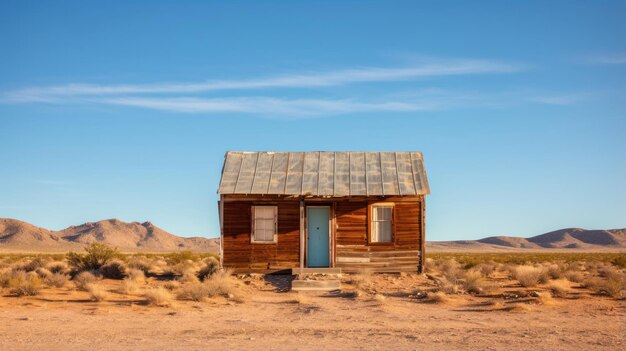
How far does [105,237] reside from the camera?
102438mm

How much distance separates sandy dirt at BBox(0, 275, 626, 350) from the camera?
10172 mm

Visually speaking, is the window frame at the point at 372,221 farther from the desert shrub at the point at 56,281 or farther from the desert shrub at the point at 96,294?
the desert shrub at the point at 56,281

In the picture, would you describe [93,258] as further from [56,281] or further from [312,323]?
[312,323]

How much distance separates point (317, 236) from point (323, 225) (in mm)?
403

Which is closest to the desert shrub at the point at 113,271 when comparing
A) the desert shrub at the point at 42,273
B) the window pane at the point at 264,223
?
the desert shrub at the point at 42,273

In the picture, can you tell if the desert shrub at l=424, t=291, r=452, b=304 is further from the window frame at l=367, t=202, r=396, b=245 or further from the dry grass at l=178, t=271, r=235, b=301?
the dry grass at l=178, t=271, r=235, b=301

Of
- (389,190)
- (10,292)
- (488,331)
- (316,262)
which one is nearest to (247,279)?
(316,262)

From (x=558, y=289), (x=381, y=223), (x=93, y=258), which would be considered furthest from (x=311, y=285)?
(x=93, y=258)

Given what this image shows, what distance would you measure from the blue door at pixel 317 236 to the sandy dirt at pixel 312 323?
3357 mm

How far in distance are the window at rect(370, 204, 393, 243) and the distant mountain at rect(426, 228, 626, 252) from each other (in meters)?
81.6

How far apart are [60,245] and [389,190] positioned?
78338 mm

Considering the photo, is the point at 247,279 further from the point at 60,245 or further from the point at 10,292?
the point at 60,245

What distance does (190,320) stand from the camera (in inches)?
501

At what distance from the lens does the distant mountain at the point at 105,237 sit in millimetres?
88625
